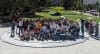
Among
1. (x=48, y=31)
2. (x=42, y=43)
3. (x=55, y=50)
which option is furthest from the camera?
(x=48, y=31)

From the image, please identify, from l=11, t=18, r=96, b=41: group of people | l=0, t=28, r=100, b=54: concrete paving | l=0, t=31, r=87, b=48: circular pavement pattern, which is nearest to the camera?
l=0, t=28, r=100, b=54: concrete paving

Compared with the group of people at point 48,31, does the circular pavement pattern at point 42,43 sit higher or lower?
lower

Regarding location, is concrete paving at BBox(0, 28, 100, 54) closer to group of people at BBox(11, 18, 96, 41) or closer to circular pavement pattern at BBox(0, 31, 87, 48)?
circular pavement pattern at BBox(0, 31, 87, 48)

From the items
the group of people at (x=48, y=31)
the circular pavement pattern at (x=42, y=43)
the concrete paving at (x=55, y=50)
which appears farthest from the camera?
the group of people at (x=48, y=31)

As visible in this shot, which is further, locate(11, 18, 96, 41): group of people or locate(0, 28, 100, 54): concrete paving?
locate(11, 18, 96, 41): group of people

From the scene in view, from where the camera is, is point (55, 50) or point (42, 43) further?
point (42, 43)

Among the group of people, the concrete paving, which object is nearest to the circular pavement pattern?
the concrete paving

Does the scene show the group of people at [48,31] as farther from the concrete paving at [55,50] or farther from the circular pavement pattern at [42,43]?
the concrete paving at [55,50]

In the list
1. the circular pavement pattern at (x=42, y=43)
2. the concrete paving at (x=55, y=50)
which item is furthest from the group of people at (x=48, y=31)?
the concrete paving at (x=55, y=50)

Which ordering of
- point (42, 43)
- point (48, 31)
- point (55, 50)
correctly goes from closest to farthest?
point (55, 50) < point (42, 43) < point (48, 31)

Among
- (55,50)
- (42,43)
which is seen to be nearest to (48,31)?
(42,43)

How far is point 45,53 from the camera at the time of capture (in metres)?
18.9

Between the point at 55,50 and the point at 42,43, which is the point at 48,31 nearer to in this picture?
the point at 42,43

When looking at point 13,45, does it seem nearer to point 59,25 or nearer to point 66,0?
point 59,25
